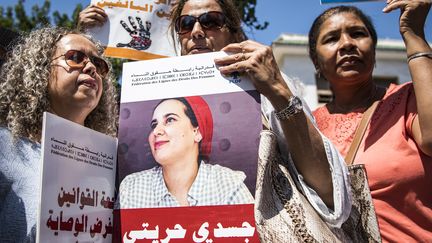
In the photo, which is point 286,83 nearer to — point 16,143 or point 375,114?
point 375,114

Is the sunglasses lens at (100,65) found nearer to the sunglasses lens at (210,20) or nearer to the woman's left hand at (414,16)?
the sunglasses lens at (210,20)

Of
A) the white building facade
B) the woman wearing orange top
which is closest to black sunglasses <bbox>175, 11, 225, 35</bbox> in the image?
the woman wearing orange top

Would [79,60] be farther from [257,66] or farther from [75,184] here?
[257,66]

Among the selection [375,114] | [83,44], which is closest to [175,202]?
[83,44]

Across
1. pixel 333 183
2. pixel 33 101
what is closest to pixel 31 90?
pixel 33 101

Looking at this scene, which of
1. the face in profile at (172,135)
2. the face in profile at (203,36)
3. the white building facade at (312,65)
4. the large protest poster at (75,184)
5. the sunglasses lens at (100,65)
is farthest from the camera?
the white building facade at (312,65)

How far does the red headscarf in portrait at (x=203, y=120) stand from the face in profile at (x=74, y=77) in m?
0.40

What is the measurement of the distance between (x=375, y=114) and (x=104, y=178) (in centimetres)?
119

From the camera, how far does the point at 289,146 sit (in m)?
1.56

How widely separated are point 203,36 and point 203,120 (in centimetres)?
64

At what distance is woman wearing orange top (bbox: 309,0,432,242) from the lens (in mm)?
1763

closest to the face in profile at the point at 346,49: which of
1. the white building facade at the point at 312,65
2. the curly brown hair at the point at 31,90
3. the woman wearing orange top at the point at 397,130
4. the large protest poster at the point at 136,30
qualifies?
the woman wearing orange top at the point at 397,130

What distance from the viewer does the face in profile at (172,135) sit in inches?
64.1

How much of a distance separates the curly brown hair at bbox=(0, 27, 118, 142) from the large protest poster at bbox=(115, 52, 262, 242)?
1.20ft
